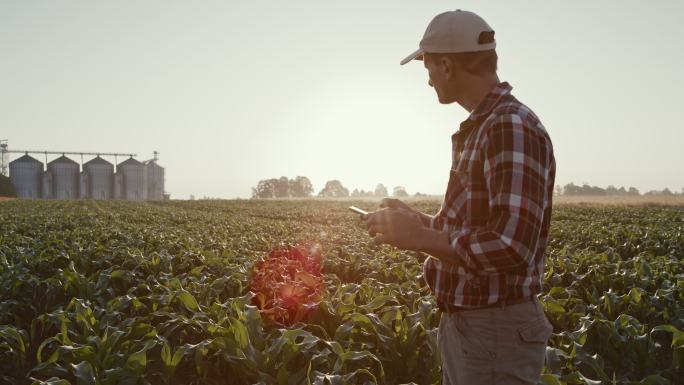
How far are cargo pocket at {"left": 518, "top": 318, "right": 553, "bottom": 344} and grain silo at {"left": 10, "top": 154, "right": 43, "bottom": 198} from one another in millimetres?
104622

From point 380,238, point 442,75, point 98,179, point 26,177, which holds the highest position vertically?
point 26,177

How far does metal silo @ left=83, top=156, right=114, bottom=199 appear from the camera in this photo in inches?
3639

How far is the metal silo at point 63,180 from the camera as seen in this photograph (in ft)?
296

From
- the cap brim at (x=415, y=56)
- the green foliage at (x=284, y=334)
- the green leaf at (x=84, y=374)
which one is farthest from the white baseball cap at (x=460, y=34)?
the green leaf at (x=84, y=374)

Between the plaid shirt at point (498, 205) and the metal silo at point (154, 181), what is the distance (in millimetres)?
105628

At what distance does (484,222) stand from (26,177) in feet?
346

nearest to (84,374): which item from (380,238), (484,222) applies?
(380,238)

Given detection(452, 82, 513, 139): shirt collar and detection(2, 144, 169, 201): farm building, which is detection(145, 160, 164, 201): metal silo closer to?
detection(2, 144, 169, 201): farm building

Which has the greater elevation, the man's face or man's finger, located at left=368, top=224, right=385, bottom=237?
the man's face

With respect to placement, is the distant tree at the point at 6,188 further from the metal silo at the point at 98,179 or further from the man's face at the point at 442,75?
the man's face at the point at 442,75

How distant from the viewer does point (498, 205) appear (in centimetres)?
185

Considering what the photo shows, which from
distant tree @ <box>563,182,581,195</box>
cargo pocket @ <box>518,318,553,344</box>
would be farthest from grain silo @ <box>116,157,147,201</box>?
distant tree @ <box>563,182,581,195</box>

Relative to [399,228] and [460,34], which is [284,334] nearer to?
[399,228]

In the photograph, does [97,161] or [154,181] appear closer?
[97,161]
